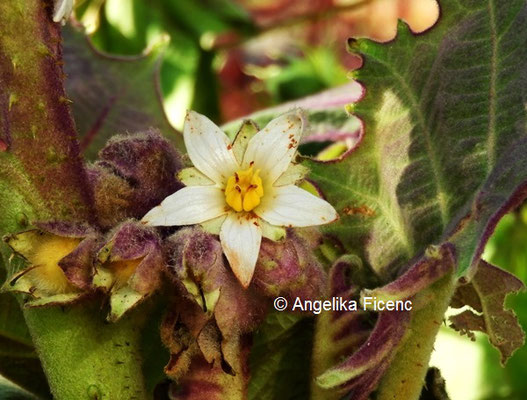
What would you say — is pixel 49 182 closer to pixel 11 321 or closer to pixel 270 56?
pixel 11 321

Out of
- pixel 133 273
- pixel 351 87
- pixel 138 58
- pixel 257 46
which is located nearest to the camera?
pixel 133 273

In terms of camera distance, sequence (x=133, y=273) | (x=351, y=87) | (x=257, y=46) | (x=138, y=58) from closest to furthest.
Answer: (x=133, y=273), (x=138, y=58), (x=351, y=87), (x=257, y=46)

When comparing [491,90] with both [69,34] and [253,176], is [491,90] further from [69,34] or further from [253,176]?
[69,34]

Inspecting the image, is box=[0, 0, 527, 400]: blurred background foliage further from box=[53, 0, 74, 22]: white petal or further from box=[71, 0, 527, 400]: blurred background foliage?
box=[53, 0, 74, 22]: white petal

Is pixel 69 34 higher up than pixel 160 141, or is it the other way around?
pixel 69 34

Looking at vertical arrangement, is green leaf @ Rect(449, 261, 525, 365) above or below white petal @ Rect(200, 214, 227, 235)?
above

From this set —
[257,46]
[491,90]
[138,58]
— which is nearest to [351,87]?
[138,58]

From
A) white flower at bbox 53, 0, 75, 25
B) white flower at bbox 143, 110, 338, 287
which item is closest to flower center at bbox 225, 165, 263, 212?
white flower at bbox 143, 110, 338, 287
